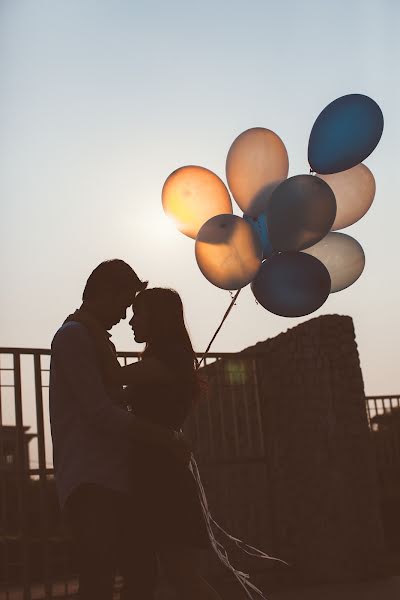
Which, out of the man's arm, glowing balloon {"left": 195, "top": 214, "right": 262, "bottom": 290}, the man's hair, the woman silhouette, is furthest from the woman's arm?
glowing balloon {"left": 195, "top": 214, "right": 262, "bottom": 290}

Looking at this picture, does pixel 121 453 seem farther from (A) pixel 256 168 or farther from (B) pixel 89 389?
(A) pixel 256 168

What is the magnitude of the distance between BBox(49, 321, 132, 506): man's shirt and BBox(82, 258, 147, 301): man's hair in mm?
152

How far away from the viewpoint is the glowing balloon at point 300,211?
123 inches

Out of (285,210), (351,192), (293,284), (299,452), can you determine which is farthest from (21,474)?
(351,192)

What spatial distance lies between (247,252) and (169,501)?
4.57 ft

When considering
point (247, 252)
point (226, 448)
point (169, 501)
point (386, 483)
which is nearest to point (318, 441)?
point (226, 448)

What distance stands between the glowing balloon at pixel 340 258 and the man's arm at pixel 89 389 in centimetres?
167

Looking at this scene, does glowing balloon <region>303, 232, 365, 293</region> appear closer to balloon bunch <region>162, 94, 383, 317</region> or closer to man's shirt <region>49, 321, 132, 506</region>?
balloon bunch <region>162, 94, 383, 317</region>

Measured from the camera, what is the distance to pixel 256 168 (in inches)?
135

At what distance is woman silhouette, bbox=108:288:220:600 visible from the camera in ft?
6.88

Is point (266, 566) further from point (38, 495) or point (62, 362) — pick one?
point (62, 362)

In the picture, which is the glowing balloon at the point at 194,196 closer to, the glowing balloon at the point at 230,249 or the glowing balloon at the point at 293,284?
the glowing balloon at the point at 230,249

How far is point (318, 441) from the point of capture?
5.70 m

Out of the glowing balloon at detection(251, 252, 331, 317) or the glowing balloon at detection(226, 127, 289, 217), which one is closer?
the glowing balloon at detection(251, 252, 331, 317)
